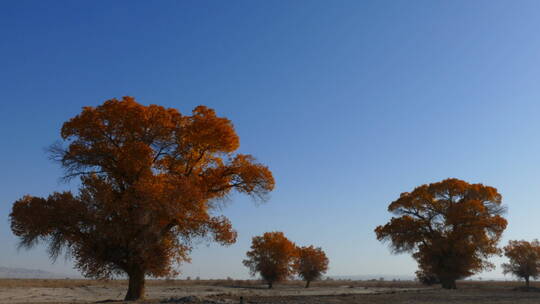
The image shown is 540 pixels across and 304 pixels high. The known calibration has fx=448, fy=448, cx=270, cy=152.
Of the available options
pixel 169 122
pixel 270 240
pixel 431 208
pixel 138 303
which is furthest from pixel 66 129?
pixel 270 240

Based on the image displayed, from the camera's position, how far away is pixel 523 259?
6612 centimetres

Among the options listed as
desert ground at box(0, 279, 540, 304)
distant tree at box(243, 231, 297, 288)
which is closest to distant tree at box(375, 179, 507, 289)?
desert ground at box(0, 279, 540, 304)

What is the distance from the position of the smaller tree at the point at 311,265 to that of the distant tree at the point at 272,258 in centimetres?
658

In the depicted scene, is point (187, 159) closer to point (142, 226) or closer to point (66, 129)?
point (142, 226)

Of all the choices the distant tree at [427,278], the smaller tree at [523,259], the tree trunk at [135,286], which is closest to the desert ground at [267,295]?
the tree trunk at [135,286]

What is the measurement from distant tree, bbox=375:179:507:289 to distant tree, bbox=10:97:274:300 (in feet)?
90.0

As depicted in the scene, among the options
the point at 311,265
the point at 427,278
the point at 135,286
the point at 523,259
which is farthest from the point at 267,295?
the point at 523,259

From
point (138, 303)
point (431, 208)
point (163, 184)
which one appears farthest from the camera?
point (431, 208)

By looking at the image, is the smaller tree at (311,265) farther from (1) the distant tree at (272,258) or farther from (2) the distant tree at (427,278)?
(2) the distant tree at (427,278)

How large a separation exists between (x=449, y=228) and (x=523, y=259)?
1180 inches

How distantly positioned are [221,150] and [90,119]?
285 inches

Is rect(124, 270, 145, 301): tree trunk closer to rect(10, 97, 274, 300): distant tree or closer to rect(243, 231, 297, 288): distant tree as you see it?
rect(10, 97, 274, 300): distant tree

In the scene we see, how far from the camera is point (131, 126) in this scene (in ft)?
78.1

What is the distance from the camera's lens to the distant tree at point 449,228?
4312cm
